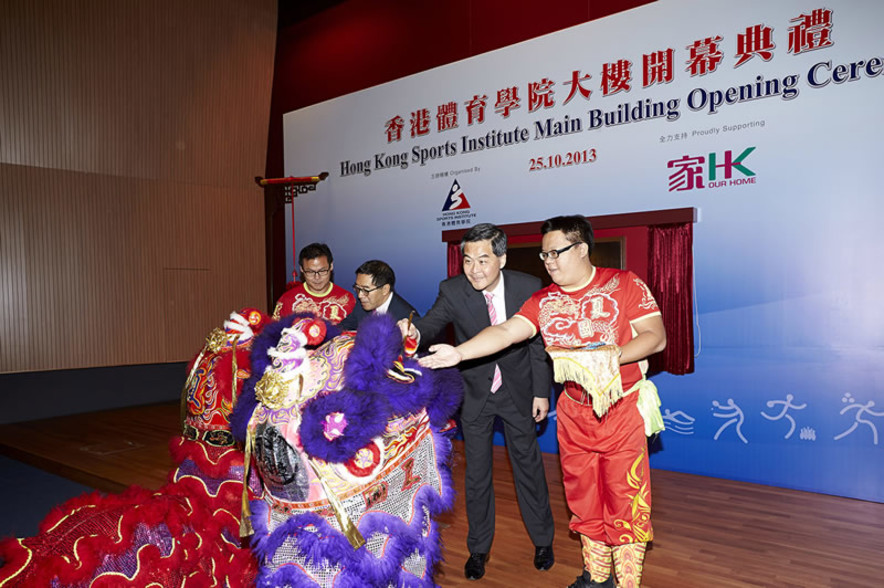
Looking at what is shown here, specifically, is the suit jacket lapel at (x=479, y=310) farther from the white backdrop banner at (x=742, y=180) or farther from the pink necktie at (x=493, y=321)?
the white backdrop banner at (x=742, y=180)

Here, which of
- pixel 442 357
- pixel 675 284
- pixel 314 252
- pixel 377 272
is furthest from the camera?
pixel 675 284

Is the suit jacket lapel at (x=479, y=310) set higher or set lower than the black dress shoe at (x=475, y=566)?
higher

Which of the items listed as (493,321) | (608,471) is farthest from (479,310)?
(608,471)

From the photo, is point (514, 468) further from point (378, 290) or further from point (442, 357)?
point (378, 290)

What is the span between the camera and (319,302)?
3.59m

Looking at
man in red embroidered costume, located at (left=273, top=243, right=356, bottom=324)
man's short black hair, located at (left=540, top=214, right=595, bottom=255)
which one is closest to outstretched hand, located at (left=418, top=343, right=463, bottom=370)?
man's short black hair, located at (left=540, top=214, right=595, bottom=255)

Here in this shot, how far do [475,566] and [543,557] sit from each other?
0.30m

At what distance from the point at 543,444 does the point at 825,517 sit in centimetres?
198

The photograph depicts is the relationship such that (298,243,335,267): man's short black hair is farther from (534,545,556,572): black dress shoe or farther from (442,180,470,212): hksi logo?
(534,545,556,572): black dress shoe

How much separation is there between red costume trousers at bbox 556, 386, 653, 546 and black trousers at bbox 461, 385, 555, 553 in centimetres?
34

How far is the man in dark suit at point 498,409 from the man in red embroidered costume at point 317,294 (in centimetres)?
116

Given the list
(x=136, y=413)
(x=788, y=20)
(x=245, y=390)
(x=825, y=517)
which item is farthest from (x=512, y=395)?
(x=136, y=413)

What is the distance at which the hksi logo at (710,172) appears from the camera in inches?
147

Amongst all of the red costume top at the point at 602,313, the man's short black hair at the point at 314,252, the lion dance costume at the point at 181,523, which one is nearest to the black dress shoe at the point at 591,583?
the red costume top at the point at 602,313
